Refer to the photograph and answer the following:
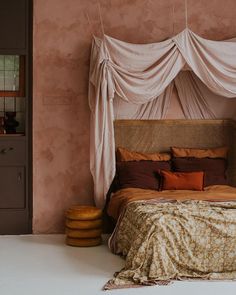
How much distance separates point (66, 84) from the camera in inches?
279

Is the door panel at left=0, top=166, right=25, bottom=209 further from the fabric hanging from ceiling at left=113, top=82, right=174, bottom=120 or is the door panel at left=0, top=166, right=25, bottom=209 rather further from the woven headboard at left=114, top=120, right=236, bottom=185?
the fabric hanging from ceiling at left=113, top=82, right=174, bottom=120

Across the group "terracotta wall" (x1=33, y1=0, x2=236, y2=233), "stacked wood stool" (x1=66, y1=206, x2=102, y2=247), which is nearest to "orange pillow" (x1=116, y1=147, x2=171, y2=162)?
"terracotta wall" (x1=33, y1=0, x2=236, y2=233)

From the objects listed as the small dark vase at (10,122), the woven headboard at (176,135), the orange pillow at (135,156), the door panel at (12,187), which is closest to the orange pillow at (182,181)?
the orange pillow at (135,156)

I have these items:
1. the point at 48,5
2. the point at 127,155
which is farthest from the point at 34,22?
the point at 127,155

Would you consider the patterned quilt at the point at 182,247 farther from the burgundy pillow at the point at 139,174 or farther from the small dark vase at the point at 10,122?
the small dark vase at the point at 10,122

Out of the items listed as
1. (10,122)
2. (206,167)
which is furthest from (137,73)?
(10,122)

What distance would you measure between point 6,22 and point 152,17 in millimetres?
1648

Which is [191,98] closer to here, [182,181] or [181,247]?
[182,181]

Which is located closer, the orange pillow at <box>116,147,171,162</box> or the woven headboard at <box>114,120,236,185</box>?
the orange pillow at <box>116,147,171,162</box>

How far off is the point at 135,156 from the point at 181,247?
2014 mm

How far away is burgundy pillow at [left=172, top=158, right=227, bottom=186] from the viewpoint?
706 cm

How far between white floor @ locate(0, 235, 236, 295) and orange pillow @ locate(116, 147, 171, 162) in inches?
43.6

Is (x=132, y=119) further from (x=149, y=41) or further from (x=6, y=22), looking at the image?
(x=6, y=22)

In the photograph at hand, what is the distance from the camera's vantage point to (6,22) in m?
6.91
